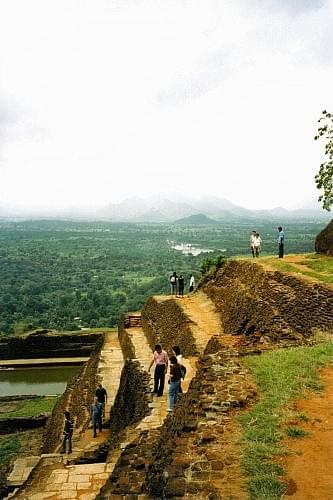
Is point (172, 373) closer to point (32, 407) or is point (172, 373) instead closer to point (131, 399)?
point (131, 399)

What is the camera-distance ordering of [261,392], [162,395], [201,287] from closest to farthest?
1. [261,392]
2. [162,395]
3. [201,287]

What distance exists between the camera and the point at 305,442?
595cm

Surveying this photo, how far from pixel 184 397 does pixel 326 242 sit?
12403 mm

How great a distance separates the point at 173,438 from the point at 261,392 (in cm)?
190

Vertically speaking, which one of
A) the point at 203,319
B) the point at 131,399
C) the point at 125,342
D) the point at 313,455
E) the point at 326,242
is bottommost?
the point at 125,342

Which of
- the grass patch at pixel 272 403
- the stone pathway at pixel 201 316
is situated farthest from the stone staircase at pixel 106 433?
the grass patch at pixel 272 403

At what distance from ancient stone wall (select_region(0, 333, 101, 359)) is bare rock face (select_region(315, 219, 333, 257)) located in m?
19.7

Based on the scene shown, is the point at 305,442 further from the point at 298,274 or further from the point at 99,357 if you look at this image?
the point at 99,357

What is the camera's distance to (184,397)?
332 inches

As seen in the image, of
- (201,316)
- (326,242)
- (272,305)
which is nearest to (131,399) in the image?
(272,305)

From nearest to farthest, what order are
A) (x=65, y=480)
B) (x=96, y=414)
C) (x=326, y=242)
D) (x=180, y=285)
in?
(x=65, y=480)
(x=96, y=414)
(x=326, y=242)
(x=180, y=285)

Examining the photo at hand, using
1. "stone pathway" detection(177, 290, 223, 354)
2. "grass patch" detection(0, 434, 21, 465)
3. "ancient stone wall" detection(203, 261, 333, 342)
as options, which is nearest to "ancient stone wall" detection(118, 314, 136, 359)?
"stone pathway" detection(177, 290, 223, 354)

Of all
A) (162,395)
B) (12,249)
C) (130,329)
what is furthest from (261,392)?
(12,249)

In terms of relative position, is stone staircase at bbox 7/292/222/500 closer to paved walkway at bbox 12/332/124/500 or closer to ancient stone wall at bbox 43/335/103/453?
paved walkway at bbox 12/332/124/500
